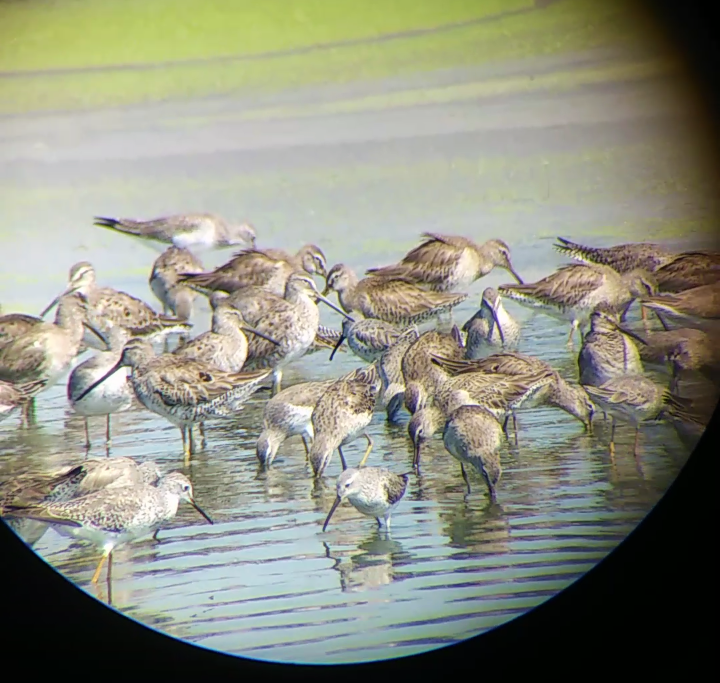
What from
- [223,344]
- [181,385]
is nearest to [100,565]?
[181,385]

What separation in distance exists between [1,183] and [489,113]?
1827mm

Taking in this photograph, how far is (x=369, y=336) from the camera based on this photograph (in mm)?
4508

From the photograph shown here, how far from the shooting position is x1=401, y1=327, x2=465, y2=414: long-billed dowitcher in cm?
409

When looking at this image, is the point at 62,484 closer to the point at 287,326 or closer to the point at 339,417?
the point at 339,417

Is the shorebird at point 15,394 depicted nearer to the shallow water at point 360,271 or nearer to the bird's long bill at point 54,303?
the shallow water at point 360,271

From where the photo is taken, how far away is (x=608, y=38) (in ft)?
12.9

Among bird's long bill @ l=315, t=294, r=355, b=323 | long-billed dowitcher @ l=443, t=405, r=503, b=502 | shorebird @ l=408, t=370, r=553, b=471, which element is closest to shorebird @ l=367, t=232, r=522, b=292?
bird's long bill @ l=315, t=294, r=355, b=323

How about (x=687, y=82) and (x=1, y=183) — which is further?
(x=1, y=183)

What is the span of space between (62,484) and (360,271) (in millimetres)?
1787

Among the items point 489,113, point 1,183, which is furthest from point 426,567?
point 1,183

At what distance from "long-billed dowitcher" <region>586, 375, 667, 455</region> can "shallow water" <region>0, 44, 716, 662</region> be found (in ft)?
0.34

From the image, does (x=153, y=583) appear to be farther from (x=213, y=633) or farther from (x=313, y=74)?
(x=313, y=74)

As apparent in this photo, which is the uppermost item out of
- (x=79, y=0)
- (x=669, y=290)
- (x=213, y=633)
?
(x=79, y=0)

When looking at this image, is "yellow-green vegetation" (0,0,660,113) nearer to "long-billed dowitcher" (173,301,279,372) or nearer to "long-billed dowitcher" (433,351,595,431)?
"long-billed dowitcher" (173,301,279,372)
